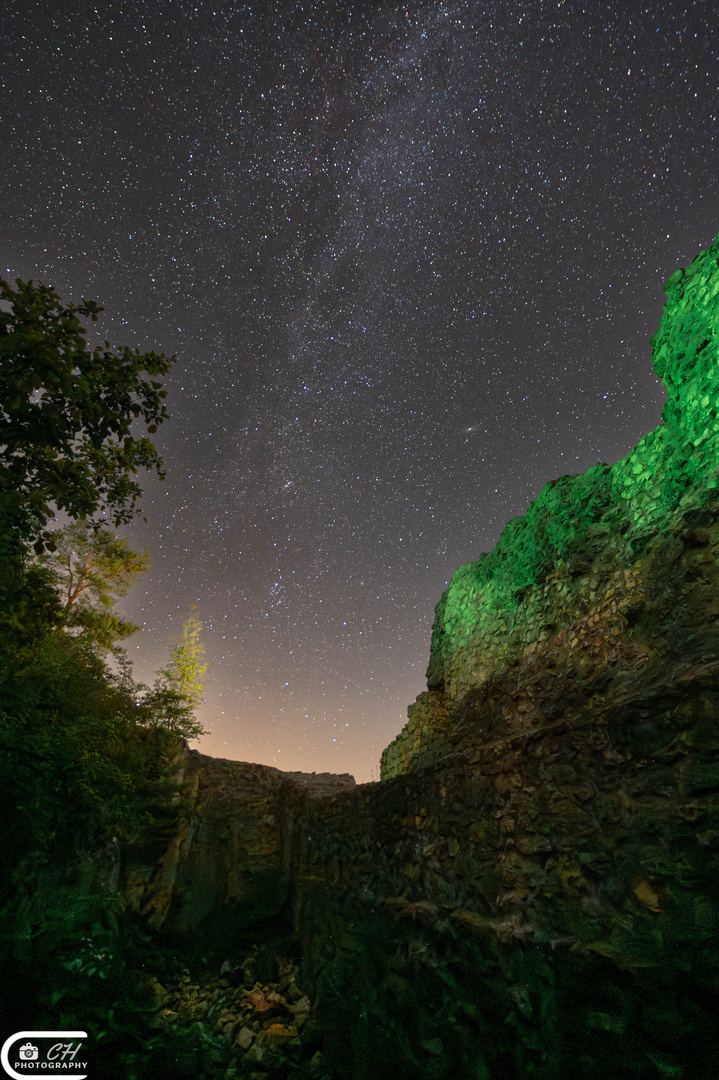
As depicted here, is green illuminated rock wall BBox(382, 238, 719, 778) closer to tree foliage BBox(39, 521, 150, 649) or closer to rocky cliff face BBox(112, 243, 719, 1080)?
rocky cliff face BBox(112, 243, 719, 1080)

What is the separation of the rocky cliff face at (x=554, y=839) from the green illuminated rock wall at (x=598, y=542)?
0.06 metres

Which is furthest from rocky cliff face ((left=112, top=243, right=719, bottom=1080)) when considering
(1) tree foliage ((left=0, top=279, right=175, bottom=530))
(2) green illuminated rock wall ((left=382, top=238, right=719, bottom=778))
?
(1) tree foliage ((left=0, top=279, right=175, bottom=530))

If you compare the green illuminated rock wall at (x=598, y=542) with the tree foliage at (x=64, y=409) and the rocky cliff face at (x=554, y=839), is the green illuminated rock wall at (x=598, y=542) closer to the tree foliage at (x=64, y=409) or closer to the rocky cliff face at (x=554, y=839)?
the rocky cliff face at (x=554, y=839)

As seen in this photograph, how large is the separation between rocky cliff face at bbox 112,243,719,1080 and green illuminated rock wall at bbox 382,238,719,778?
0.19 ft

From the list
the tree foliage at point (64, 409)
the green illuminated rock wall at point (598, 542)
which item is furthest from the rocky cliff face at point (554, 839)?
the tree foliage at point (64, 409)

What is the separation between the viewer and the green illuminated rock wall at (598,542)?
7.48 meters

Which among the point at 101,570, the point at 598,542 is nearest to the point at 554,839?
the point at 598,542

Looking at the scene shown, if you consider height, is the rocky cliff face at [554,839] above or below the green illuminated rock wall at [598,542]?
below

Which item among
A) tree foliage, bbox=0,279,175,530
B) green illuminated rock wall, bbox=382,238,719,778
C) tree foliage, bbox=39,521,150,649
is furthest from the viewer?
tree foliage, bbox=39,521,150,649

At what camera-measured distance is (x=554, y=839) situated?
5324 millimetres

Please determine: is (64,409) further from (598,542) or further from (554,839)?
(598,542)

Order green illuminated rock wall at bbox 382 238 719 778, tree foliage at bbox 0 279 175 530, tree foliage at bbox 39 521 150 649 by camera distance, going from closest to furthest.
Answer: tree foliage at bbox 0 279 175 530 < green illuminated rock wall at bbox 382 238 719 778 < tree foliage at bbox 39 521 150 649

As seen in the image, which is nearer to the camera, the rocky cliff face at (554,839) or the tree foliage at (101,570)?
the rocky cliff face at (554,839)

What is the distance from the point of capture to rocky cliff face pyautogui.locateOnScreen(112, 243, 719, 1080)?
4262 mm
